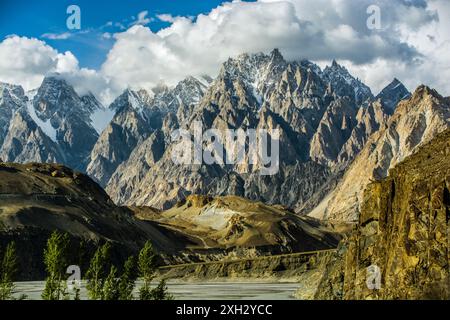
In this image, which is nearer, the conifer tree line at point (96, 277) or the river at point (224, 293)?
the conifer tree line at point (96, 277)

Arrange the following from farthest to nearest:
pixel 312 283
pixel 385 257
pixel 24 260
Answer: pixel 24 260, pixel 312 283, pixel 385 257

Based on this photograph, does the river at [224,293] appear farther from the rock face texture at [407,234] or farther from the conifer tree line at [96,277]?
the rock face texture at [407,234]

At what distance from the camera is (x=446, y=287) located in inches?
2036

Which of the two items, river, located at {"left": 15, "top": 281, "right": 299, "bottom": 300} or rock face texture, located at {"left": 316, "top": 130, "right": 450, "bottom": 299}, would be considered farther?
river, located at {"left": 15, "top": 281, "right": 299, "bottom": 300}

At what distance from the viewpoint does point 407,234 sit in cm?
5709

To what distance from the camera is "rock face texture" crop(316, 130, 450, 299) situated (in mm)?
53969

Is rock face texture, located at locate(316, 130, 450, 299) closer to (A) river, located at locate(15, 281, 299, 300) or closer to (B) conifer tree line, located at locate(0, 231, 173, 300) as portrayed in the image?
(B) conifer tree line, located at locate(0, 231, 173, 300)

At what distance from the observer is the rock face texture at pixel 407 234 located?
5397 centimetres

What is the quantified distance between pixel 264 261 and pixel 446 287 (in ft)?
368

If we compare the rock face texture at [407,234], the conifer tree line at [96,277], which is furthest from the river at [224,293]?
the rock face texture at [407,234]

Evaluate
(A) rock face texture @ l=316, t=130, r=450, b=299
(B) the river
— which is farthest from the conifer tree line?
(B) the river
